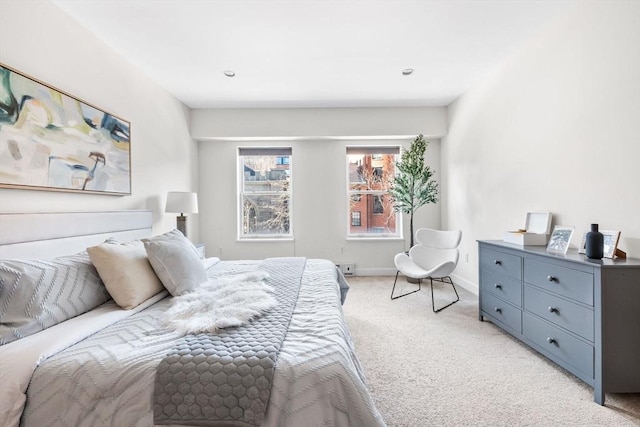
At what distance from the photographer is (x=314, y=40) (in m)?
2.58

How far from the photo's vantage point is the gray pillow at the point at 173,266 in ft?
6.03

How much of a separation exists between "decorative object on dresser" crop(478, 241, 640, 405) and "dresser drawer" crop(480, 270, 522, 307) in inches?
0.4

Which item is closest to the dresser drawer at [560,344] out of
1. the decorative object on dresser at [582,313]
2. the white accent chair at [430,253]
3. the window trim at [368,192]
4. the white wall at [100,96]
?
the decorative object on dresser at [582,313]

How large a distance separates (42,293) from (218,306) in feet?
2.69

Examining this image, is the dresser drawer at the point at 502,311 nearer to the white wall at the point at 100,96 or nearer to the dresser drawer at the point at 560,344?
the dresser drawer at the point at 560,344

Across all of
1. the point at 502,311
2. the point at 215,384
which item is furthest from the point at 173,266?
the point at 502,311

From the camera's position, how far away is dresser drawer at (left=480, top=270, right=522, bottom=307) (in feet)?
7.65

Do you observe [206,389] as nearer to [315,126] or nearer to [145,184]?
[145,184]

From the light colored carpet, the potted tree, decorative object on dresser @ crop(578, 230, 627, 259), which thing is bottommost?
the light colored carpet

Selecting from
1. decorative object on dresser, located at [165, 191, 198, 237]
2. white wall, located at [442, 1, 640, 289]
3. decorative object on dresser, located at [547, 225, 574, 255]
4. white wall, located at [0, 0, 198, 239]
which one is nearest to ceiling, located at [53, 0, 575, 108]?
white wall, located at [0, 0, 198, 239]

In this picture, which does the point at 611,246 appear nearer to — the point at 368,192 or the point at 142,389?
the point at 142,389

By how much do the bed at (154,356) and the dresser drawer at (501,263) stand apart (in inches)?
64.3

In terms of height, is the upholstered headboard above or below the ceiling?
below

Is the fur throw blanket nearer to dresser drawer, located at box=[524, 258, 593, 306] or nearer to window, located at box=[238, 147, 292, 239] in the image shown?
dresser drawer, located at box=[524, 258, 593, 306]
